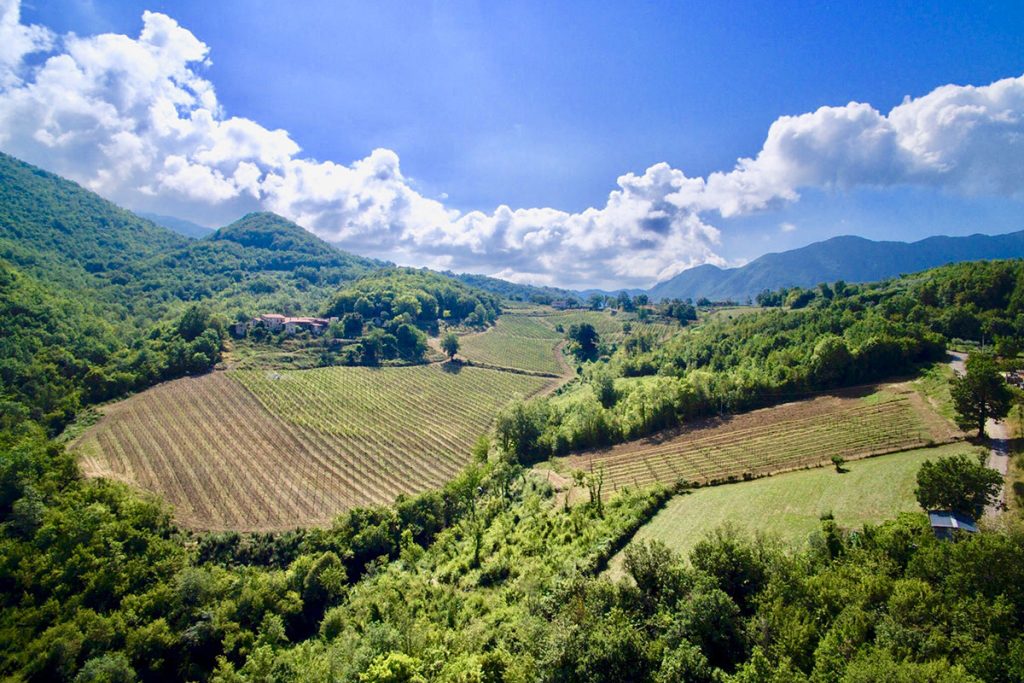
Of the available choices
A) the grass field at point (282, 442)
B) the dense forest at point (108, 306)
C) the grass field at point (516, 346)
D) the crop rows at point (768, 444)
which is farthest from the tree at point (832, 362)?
the dense forest at point (108, 306)

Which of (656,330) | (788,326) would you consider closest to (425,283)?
(656,330)

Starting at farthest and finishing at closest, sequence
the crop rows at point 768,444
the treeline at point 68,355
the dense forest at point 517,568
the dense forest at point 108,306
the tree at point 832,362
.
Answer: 1. the dense forest at point 108,306
2. the treeline at point 68,355
3. the tree at point 832,362
4. the crop rows at point 768,444
5. the dense forest at point 517,568

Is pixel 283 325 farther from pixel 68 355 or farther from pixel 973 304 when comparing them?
pixel 973 304

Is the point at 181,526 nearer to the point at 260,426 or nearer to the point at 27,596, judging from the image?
the point at 27,596

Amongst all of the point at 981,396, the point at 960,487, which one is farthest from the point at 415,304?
the point at 960,487

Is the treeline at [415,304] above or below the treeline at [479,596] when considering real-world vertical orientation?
above

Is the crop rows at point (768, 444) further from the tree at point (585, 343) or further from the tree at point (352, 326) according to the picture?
the tree at point (352, 326)

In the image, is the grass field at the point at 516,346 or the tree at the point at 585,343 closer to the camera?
the grass field at the point at 516,346
